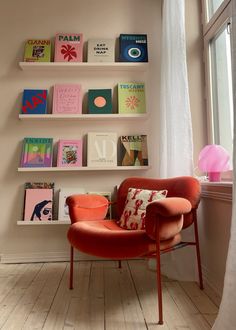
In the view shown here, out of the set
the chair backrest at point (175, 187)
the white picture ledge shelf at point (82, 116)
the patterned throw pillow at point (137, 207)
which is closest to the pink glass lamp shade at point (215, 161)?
the chair backrest at point (175, 187)

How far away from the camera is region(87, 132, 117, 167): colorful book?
8.36ft

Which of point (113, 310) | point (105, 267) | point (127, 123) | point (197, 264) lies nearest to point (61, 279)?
point (105, 267)

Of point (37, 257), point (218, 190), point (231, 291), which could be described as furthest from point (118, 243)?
point (37, 257)

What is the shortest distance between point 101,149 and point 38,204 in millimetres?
777

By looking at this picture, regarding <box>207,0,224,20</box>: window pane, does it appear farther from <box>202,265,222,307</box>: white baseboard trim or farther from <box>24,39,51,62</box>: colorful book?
<box>202,265,222,307</box>: white baseboard trim

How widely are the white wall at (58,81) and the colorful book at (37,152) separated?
0.08m

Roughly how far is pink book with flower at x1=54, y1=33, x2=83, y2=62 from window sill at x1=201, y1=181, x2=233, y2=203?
1690mm

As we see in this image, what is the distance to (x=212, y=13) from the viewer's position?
2324 millimetres

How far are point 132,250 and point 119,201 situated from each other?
2.63 feet

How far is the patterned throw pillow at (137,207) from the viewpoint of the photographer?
1.89 metres

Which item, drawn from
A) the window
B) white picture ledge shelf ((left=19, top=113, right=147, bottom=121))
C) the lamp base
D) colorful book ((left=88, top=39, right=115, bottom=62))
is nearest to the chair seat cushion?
the lamp base

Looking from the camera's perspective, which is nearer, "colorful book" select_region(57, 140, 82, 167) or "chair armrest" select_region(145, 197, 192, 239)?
"chair armrest" select_region(145, 197, 192, 239)

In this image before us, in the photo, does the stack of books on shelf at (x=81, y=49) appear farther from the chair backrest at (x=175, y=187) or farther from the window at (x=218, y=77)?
the chair backrest at (x=175, y=187)

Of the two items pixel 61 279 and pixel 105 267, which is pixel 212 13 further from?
pixel 61 279
